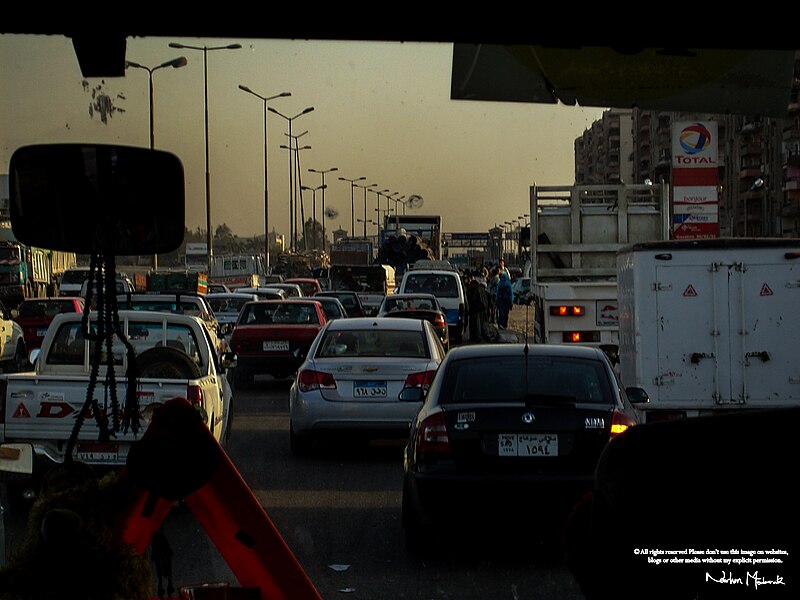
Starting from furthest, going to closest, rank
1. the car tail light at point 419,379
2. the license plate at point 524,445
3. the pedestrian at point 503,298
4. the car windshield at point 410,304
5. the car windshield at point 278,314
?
the pedestrian at point 503,298, the car windshield at point 410,304, the car windshield at point 278,314, the car tail light at point 419,379, the license plate at point 524,445

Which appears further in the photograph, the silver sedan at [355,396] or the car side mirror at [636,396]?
the silver sedan at [355,396]

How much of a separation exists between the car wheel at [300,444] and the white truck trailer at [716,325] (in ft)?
Result: 12.1

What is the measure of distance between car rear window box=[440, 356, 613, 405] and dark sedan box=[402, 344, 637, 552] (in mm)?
17

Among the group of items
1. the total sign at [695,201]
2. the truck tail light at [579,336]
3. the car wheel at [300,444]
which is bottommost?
the car wheel at [300,444]

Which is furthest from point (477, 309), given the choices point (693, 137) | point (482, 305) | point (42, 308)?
point (693, 137)

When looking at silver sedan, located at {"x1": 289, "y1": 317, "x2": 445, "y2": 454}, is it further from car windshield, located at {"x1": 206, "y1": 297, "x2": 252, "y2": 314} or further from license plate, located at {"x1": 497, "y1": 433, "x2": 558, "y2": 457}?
car windshield, located at {"x1": 206, "y1": 297, "x2": 252, "y2": 314}

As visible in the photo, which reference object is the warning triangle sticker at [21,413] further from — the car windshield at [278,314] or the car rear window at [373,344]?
the car windshield at [278,314]

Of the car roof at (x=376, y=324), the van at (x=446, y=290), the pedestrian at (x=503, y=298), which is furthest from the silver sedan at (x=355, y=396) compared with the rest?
the pedestrian at (x=503, y=298)

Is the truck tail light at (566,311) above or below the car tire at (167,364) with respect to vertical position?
above

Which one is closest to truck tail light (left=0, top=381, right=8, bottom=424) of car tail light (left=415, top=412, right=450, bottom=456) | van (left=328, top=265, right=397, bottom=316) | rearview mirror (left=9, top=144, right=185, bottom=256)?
car tail light (left=415, top=412, right=450, bottom=456)

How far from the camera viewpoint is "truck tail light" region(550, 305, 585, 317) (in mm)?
22359

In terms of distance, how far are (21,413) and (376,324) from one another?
617cm

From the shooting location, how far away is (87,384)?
10508mm

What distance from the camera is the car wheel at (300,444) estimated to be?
15.1m
